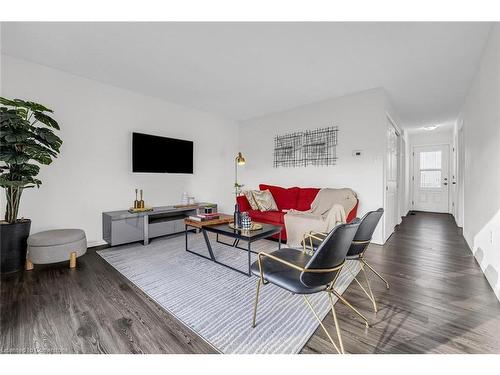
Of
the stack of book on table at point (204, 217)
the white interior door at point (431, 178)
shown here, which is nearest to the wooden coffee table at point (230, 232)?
the stack of book on table at point (204, 217)

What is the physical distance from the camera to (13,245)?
242 centimetres

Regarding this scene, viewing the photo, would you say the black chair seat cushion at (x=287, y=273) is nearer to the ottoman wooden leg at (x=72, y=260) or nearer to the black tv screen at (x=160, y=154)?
the ottoman wooden leg at (x=72, y=260)

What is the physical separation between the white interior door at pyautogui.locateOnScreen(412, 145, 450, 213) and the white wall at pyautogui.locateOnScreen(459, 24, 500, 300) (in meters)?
4.76

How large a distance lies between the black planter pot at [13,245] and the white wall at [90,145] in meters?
0.59

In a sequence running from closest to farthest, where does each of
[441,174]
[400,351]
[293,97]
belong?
[400,351]
[293,97]
[441,174]

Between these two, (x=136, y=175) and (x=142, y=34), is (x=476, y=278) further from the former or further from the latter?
(x=136, y=175)

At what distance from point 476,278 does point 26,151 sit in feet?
16.3

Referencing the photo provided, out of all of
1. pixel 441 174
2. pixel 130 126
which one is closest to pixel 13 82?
pixel 130 126

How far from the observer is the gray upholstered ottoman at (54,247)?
96.2 inches

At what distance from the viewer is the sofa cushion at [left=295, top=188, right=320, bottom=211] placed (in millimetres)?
4156

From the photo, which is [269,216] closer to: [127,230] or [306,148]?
[306,148]

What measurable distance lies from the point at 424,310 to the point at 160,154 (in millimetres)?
4147

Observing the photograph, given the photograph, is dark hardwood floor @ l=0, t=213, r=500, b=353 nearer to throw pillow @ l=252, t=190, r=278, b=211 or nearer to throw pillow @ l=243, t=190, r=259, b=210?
throw pillow @ l=252, t=190, r=278, b=211
